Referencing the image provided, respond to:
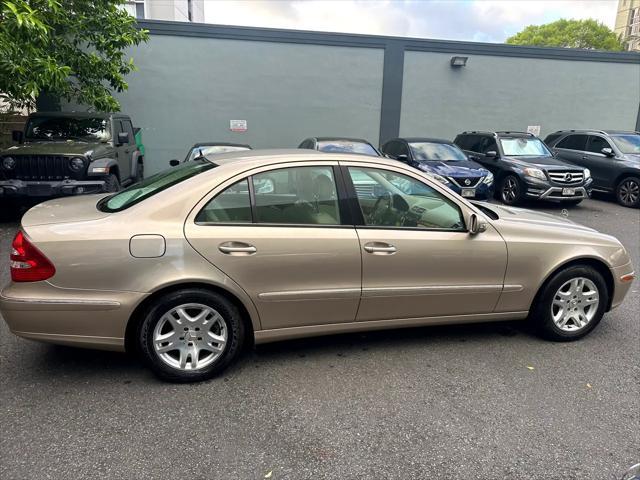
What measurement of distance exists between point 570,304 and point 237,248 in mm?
2802

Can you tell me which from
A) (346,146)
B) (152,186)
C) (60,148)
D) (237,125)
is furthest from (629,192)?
(60,148)

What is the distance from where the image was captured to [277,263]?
10.5 feet

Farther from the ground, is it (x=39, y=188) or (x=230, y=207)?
(x=230, y=207)

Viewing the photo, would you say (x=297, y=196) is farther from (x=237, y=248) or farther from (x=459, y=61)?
(x=459, y=61)

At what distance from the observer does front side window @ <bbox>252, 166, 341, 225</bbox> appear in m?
3.31

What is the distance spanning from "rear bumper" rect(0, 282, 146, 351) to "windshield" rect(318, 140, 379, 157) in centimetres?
669

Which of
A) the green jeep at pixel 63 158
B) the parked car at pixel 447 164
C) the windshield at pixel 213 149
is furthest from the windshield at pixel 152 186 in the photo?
the parked car at pixel 447 164

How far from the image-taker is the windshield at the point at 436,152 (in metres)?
10.4

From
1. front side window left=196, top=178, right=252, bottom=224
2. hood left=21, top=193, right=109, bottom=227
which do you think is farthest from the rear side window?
hood left=21, top=193, right=109, bottom=227

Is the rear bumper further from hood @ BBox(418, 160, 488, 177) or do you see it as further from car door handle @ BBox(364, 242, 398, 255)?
hood @ BBox(418, 160, 488, 177)

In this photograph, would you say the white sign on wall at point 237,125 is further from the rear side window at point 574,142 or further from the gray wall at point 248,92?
the rear side window at point 574,142

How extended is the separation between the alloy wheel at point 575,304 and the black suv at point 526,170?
683 centimetres

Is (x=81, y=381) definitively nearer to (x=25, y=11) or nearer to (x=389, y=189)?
(x=389, y=189)

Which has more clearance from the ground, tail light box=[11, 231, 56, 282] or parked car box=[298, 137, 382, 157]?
parked car box=[298, 137, 382, 157]
